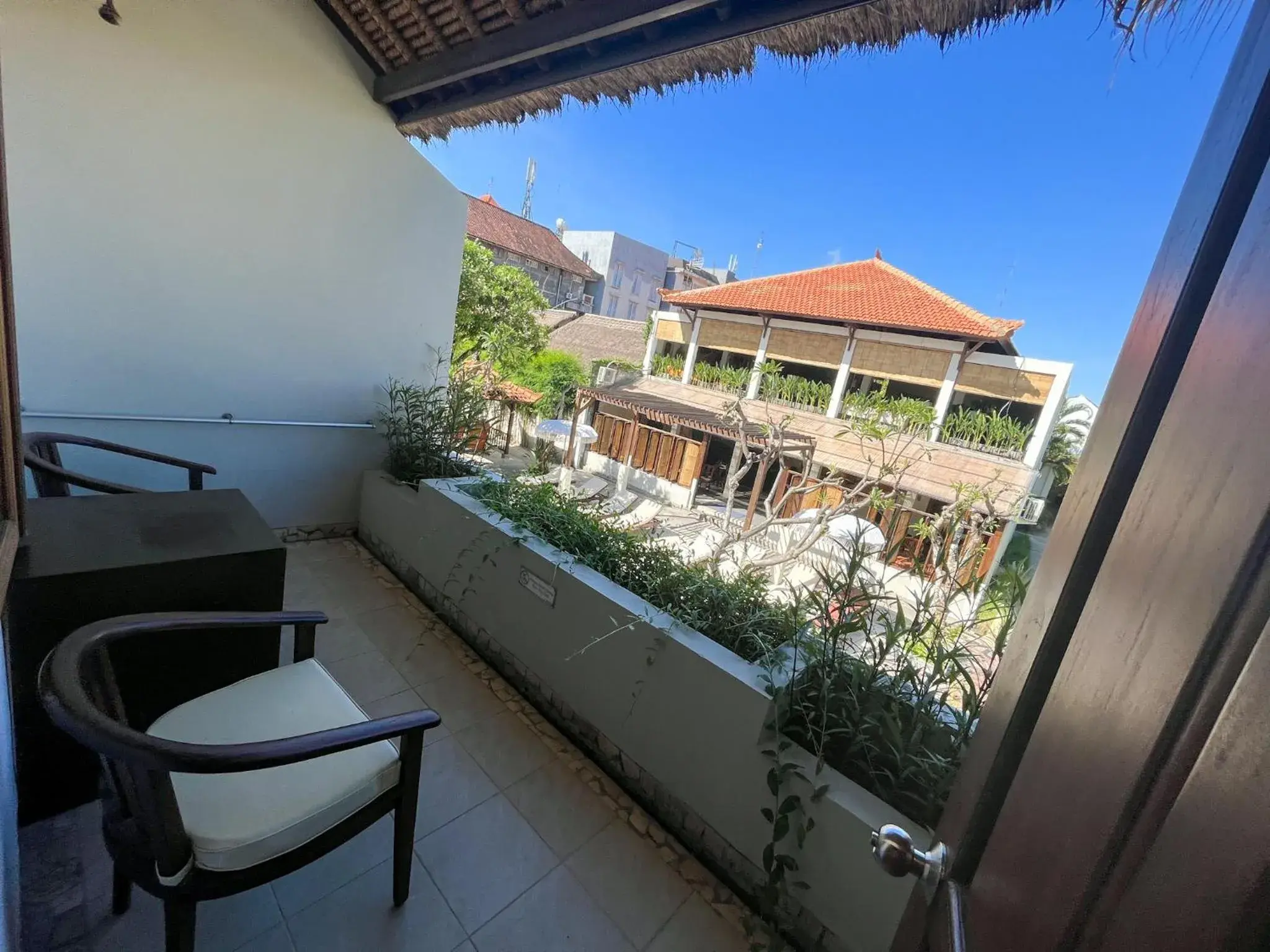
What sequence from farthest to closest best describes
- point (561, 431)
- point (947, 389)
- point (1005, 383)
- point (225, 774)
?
point (561, 431) < point (947, 389) < point (1005, 383) < point (225, 774)

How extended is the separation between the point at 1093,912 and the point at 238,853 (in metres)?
1.39

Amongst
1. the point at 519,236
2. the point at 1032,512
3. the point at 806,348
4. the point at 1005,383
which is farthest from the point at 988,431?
the point at 519,236

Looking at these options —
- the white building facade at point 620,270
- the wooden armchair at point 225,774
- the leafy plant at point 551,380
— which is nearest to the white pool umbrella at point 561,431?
the leafy plant at point 551,380

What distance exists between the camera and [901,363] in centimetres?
902

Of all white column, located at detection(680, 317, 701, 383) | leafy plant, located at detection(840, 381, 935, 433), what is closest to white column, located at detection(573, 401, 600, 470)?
white column, located at detection(680, 317, 701, 383)

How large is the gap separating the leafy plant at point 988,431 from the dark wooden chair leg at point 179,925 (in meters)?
8.45

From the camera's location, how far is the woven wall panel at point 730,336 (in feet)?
35.3

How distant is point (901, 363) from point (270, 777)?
32.7ft

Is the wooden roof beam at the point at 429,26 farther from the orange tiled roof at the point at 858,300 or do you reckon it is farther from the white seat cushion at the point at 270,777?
the orange tiled roof at the point at 858,300

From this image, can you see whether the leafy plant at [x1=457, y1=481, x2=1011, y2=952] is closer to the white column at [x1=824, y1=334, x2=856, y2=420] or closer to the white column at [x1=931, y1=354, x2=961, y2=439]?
the white column at [x1=931, y1=354, x2=961, y2=439]

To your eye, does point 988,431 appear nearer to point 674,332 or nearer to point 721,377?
point 721,377

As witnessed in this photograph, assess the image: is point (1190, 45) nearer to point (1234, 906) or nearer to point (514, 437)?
point (1234, 906)

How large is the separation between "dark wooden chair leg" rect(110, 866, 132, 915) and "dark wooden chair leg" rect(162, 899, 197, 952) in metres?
0.44

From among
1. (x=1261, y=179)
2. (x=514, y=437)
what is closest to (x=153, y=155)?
(x=1261, y=179)
